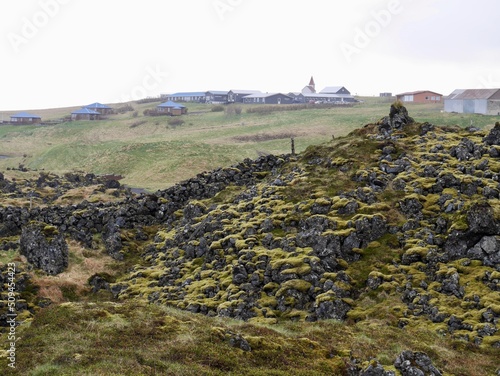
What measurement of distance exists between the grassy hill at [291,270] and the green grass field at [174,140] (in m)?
49.2

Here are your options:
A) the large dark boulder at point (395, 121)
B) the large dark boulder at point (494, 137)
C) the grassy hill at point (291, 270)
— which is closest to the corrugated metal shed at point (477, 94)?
the large dark boulder at point (395, 121)

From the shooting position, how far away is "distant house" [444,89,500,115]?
13975cm

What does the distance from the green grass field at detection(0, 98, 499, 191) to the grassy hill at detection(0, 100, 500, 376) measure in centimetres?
4915

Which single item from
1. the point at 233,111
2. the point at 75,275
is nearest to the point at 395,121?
the point at 75,275

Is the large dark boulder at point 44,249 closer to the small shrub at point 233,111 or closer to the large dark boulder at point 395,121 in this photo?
the large dark boulder at point 395,121

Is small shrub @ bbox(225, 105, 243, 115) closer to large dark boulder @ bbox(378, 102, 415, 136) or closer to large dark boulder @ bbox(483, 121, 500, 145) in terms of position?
large dark boulder @ bbox(378, 102, 415, 136)

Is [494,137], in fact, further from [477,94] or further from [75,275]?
[477,94]

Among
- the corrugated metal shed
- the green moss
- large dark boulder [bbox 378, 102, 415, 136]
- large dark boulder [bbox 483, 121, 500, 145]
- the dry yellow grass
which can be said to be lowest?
the dry yellow grass

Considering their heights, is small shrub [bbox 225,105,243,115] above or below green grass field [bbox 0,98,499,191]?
above

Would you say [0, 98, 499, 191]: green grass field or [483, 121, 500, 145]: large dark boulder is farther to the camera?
[0, 98, 499, 191]: green grass field

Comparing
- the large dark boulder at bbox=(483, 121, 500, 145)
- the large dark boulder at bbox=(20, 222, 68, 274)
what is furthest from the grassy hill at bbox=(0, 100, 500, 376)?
the large dark boulder at bbox=(20, 222, 68, 274)

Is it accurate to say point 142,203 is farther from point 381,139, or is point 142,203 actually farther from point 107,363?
point 107,363

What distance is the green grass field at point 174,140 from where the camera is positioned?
120188 millimetres

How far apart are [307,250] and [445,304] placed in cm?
1069
